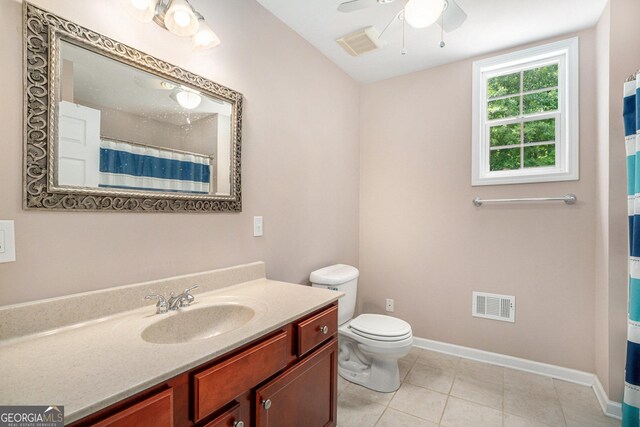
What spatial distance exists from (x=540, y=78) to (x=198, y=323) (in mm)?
2921

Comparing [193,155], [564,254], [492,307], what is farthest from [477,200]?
[193,155]

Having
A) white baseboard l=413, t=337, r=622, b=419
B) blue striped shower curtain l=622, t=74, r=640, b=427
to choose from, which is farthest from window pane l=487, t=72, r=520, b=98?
white baseboard l=413, t=337, r=622, b=419

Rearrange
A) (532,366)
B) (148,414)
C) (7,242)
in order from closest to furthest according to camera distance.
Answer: (148,414), (7,242), (532,366)

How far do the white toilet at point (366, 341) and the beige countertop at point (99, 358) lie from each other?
919mm

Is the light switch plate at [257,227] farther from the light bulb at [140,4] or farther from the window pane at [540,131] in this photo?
the window pane at [540,131]

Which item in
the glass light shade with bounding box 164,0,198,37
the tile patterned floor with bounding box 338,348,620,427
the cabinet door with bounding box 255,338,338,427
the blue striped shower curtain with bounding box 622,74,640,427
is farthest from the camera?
the tile patterned floor with bounding box 338,348,620,427

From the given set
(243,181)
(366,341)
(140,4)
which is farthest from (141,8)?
(366,341)

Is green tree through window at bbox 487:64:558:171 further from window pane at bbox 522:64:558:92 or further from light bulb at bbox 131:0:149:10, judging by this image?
light bulb at bbox 131:0:149:10

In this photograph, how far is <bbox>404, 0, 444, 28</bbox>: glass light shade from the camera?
1.38m

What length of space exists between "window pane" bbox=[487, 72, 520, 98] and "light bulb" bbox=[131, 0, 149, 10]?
98.8 inches

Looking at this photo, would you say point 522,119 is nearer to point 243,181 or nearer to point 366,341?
point 366,341

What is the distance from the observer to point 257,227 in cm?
185

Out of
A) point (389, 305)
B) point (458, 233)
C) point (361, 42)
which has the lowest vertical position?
point (389, 305)

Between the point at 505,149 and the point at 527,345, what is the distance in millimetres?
1554
